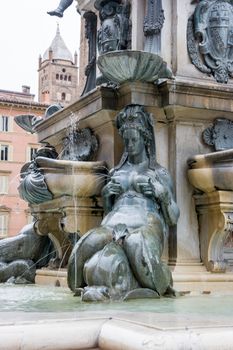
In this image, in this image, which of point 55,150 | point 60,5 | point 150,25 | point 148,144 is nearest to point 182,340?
point 148,144

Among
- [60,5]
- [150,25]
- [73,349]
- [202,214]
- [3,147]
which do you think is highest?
[3,147]

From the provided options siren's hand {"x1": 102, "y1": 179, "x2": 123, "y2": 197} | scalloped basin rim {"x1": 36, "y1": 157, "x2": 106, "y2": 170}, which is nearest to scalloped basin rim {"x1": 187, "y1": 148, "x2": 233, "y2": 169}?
siren's hand {"x1": 102, "y1": 179, "x2": 123, "y2": 197}

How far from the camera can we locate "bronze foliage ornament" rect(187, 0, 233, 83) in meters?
7.79

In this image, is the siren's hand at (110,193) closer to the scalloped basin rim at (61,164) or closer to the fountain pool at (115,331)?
the scalloped basin rim at (61,164)

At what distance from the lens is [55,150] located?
9180 millimetres

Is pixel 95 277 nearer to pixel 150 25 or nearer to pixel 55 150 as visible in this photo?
pixel 150 25

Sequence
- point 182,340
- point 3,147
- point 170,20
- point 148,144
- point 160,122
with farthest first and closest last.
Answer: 1. point 3,147
2. point 170,20
3. point 160,122
4. point 148,144
5. point 182,340

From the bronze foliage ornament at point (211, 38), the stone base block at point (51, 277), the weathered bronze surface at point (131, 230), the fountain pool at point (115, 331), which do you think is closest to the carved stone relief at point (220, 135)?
the bronze foliage ornament at point (211, 38)

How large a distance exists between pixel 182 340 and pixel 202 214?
13.8 feet

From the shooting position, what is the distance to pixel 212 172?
6.82 m

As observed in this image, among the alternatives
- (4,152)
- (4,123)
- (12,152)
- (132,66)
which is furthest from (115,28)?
Result: (4,152)

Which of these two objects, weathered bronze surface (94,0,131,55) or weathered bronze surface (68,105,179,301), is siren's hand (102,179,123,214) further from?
weathered bronze surface (94,0,131,55)

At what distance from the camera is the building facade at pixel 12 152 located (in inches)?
2110

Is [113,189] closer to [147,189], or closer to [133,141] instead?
[147,189]
